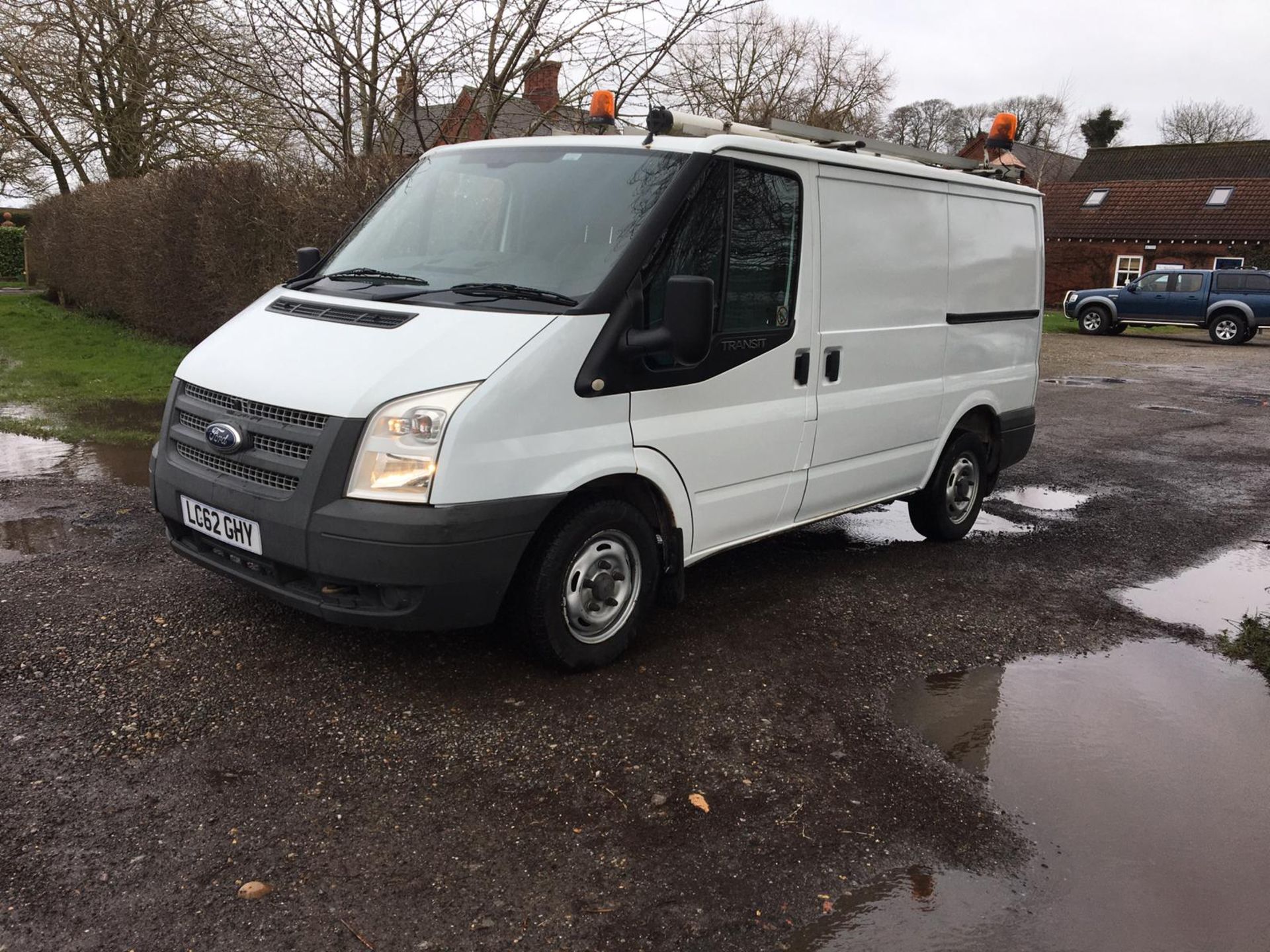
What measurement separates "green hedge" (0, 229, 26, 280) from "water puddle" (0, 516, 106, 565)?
118ft

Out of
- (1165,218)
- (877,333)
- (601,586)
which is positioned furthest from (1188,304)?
(601,586)

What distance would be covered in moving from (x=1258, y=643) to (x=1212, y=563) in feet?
5.25

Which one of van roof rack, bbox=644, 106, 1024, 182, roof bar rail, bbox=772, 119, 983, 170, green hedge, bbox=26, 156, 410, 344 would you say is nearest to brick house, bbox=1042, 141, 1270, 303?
green hedge, bbox=26, 156, 410, 344

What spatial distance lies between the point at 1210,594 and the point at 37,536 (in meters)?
6.60

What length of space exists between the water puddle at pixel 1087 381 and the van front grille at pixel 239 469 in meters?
14.2

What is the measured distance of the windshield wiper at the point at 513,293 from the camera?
4.02 metres

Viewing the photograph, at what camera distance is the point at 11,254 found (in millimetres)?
36938

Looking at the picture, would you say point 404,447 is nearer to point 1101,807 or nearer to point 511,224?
point 511,224

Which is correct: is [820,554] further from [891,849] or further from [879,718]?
[891,849]

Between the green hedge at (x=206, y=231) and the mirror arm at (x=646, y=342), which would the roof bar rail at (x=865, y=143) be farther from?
the green hedge at (x=206, y=231)

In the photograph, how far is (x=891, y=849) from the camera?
322 centimetres

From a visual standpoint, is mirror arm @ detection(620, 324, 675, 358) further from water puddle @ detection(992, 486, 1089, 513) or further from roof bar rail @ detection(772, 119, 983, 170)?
water puddle @ detection(992, 486, 1089, 513)

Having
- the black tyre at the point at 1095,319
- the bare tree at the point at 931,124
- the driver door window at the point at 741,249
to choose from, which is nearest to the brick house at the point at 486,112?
the driver door window at the point at 741,249

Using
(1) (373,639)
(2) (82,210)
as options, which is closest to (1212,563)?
(1) (373,639)
